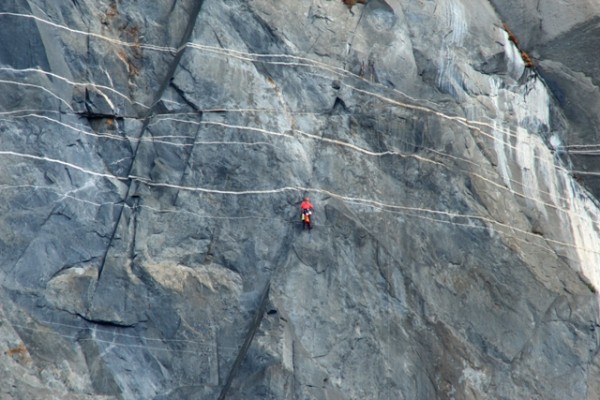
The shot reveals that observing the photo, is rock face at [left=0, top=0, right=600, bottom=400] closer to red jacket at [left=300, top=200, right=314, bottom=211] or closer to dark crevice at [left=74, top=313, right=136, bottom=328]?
dark crevice at [left=74, top=313, right=136, bottom=328]

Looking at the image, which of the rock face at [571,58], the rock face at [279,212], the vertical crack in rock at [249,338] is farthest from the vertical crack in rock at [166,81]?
the rock face at [571,58]

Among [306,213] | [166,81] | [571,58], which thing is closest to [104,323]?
[306,213]

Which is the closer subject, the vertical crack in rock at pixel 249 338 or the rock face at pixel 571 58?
the vertical crack in rock at pixel 249 338

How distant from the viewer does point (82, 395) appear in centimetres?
2252

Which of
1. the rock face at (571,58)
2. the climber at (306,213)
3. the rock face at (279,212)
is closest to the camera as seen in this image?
the rock face at (279,212)

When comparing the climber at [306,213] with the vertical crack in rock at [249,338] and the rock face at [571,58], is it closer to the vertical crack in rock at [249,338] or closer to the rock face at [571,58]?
the vertical crack in rock at [249,338]

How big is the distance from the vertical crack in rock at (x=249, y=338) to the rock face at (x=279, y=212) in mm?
43

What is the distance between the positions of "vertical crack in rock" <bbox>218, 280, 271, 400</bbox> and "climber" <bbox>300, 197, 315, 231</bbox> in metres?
1.57

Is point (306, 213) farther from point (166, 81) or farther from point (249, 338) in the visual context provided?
point (166, 81)

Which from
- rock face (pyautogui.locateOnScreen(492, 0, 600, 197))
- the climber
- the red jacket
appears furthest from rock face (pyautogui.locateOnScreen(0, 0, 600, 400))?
rock face (pyautogui.locateOnScreen(492, 0, 600, 197))

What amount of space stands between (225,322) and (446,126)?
7057 millimetres

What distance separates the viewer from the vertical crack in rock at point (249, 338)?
75.5ft

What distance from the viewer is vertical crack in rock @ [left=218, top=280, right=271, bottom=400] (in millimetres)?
23016

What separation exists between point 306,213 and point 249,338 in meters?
3.03
